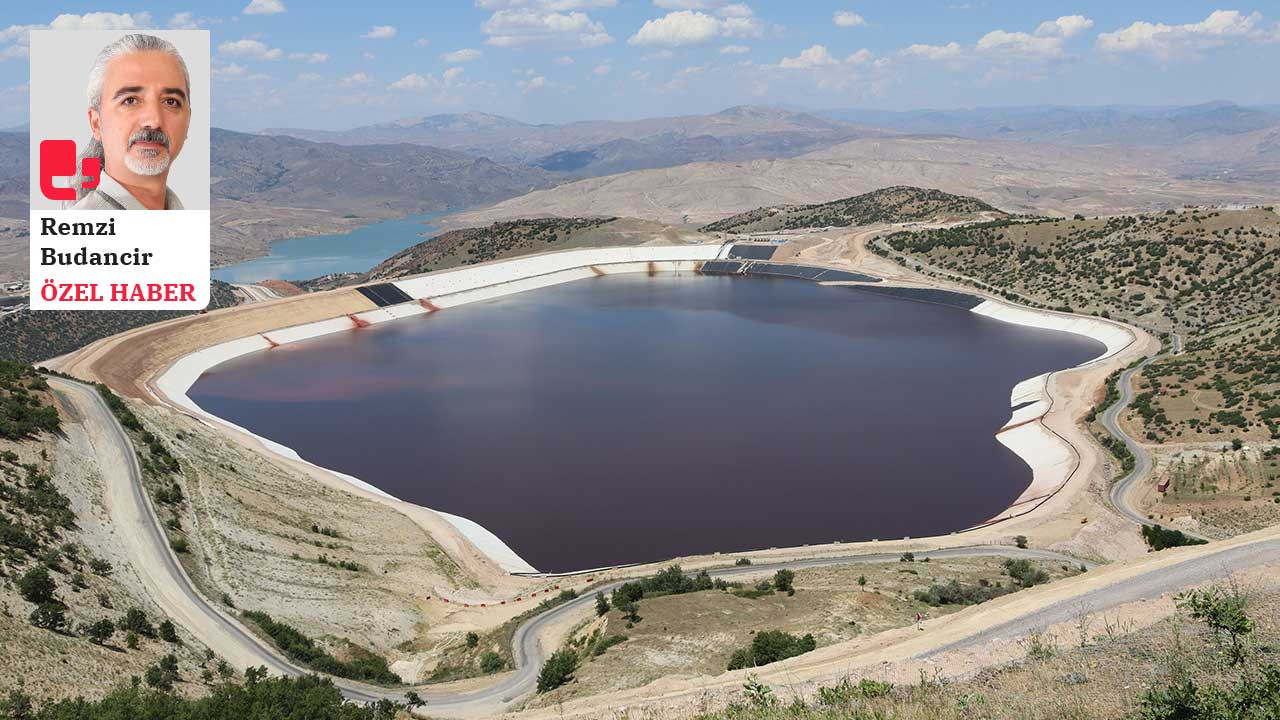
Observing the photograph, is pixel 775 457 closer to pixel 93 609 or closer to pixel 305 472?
pixel 305 472

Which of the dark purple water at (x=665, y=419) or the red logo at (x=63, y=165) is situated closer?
the red logo at (x=63, y=165)

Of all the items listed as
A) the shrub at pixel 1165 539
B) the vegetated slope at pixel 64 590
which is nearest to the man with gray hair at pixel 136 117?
the vegetated slope at pixel 64 590

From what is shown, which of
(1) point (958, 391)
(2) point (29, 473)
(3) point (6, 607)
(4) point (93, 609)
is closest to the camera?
(3) point (6, 607)

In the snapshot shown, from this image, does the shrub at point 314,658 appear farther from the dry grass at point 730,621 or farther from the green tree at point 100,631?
the dry grass at point 730,621

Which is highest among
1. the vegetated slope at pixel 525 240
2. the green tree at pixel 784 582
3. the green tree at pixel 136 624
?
the vegetated slope at pixel 525 240

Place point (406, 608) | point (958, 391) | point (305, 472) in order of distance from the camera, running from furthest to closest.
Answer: point (958, 391) < point (305, 472) < point (406, 608)

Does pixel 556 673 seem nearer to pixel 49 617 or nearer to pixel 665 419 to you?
pixel 49 617

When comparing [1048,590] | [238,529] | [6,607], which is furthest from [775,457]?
[6,607]
